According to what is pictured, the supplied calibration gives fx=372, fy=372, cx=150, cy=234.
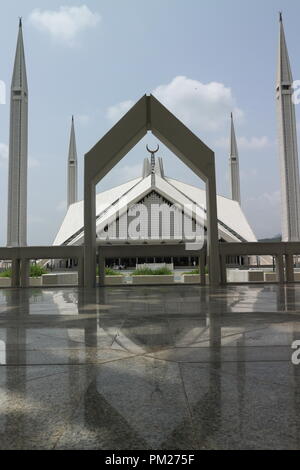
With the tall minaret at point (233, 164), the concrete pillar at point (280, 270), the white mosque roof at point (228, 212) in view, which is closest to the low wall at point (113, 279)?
the concrete pillar at point (280, 270)

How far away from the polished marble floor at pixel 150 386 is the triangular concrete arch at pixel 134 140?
29.8 ft

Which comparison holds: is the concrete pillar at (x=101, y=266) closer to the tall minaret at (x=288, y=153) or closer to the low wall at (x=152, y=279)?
the low wall at (x=152, y=279)

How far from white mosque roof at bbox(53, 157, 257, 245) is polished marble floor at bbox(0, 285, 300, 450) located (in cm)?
3956

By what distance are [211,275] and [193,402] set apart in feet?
40.3

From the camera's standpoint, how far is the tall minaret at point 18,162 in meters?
39.2

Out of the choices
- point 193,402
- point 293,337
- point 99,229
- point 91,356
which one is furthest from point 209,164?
point 99,229

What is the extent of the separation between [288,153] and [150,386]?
42102mm

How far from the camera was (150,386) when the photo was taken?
2.67m

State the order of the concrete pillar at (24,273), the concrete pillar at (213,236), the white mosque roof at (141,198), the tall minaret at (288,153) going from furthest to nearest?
1. the white mosque roof at (141,198)
2. the tall minaret at (288,153)
3. the concrete pillar at (24,273)
4. the concrete pillar at (213,236)

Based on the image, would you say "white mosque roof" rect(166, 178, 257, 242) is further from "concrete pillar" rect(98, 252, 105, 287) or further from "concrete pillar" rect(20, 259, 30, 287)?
"concrete pillar" rect(20, 259, 30, 287)

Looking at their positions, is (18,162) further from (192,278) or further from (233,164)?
(233,164)

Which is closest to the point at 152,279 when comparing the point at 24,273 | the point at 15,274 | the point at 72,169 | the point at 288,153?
the point at 24,273

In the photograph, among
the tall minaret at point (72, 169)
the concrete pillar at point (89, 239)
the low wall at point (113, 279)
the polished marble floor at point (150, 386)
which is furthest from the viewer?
the tall minaret at point (72, 169)

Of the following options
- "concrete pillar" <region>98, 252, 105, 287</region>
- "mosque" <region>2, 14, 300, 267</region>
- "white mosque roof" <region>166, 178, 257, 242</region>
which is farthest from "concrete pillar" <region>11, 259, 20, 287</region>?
"white mosque roof" <region>166, 178, 257, 242</region>
